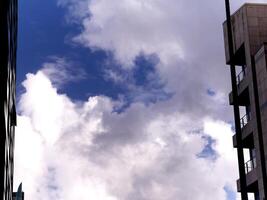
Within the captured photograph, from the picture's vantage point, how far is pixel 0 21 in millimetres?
32062

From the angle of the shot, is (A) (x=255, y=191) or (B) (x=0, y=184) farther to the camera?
(A) (x=255, y=191)

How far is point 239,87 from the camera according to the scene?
151 feet

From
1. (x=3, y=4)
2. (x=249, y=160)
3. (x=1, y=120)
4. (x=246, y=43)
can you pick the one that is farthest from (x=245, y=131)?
(x=3, y=4)

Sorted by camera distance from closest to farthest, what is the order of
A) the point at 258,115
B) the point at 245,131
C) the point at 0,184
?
the point at 0,184 → the point at 258,115 → the point at 245,131

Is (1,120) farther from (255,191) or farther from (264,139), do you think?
(255,191)

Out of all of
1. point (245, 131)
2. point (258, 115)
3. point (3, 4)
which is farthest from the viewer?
point (245, 131)

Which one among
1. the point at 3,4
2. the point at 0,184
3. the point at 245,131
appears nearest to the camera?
the point at 3,4

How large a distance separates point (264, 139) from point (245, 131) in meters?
3.94

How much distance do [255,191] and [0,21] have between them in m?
26.2

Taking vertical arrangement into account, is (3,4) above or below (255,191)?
above

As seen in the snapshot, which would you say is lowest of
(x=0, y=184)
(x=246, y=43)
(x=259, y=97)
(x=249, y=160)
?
(x=0, y=184)

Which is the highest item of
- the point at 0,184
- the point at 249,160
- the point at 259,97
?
the point at 259,97

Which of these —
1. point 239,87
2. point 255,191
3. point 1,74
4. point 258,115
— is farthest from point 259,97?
point 1,74

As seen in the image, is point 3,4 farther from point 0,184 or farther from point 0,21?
point 0,184
